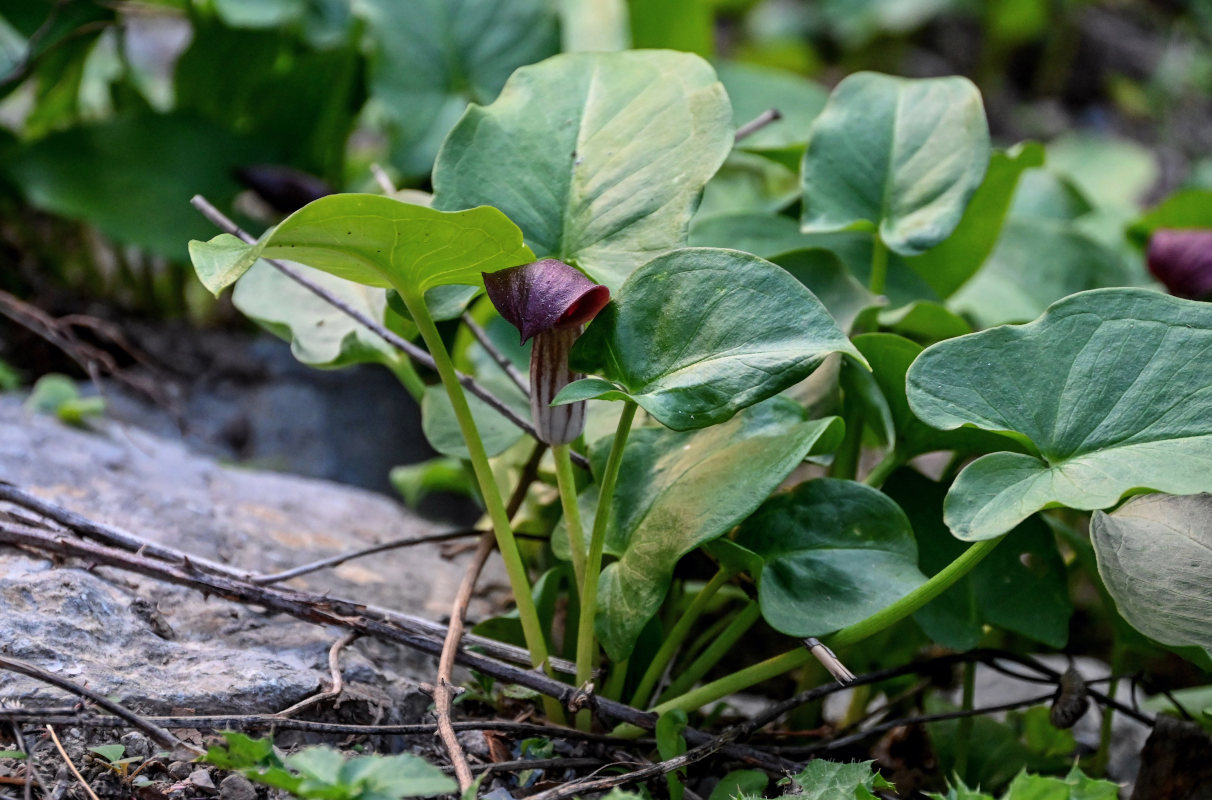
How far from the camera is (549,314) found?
2.14 ft

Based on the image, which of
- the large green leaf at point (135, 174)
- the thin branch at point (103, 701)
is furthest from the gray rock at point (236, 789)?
the large green leaf at point (135, 174)

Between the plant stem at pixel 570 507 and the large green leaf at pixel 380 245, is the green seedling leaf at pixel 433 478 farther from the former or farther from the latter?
the large green leaf at pixel 380 245

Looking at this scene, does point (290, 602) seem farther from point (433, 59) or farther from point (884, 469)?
point (433, 59)

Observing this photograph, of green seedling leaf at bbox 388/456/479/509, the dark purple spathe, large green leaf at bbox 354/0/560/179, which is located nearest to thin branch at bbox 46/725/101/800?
the dark purple spathe

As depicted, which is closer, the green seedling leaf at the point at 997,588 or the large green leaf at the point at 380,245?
the large green leaf at the point at 380,245

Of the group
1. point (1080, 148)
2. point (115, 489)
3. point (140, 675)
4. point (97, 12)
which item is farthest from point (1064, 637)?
point (1080, 148)

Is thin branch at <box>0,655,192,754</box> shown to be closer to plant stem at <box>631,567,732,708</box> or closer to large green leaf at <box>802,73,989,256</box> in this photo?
plant stem at <box>631,567,732,708</box>

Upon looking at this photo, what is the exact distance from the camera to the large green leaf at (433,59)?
160 cm

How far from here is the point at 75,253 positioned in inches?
71.8

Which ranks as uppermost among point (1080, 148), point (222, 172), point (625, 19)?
point (625, 19)

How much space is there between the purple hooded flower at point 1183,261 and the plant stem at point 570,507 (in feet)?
2.61

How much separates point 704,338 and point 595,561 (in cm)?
20

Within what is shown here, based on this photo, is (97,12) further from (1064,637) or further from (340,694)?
(1064,637)

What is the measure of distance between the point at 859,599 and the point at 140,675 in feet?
1.86
